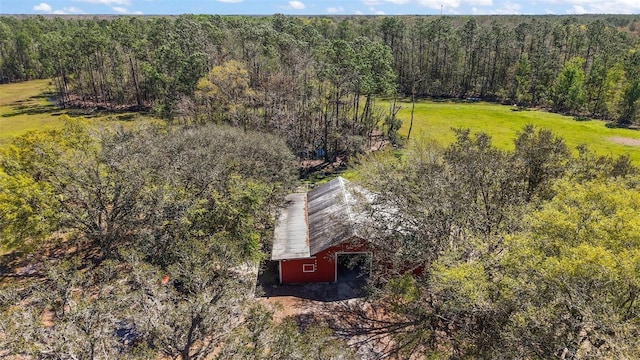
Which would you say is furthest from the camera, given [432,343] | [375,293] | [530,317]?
[375,293]

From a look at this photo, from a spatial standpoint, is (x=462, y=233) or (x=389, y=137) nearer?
(x=462, y=233)

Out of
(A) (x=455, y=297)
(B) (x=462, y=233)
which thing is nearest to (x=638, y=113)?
(B) (x=462, y=233)

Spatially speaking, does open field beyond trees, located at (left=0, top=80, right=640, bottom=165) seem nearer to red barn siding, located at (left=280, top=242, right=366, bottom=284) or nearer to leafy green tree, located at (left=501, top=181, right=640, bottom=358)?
red barn siding, located at (left=280, top=242, right=366, bottom=284)

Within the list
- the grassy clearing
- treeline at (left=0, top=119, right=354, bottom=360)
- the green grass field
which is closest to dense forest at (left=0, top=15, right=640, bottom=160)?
the grassy clearing

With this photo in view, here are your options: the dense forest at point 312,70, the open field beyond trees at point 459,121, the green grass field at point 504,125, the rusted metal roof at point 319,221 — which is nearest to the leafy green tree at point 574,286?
the rusted metal roof at point 319,221

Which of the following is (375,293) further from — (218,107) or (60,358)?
(218,107)

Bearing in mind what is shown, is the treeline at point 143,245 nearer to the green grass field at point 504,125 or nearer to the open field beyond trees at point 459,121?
the open field beyond trees at point 459,121
